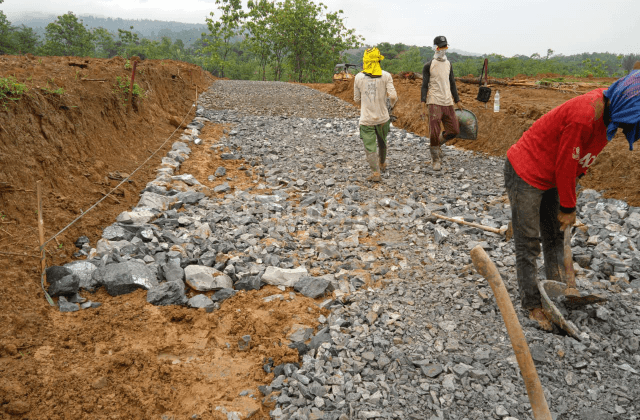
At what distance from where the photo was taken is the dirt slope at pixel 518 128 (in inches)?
209

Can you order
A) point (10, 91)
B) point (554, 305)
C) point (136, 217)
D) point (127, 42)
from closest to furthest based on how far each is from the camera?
point (554, 305)
point (10, 91)
point (136, 217)
point (127, 42)

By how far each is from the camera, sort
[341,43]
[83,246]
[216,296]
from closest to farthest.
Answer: [216,296]
[83,246]
[341,43]

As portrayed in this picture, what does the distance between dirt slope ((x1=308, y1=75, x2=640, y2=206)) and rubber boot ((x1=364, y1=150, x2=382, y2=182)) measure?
4.22 ft

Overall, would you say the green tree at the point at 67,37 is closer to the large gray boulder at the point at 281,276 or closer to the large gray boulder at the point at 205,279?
the large gray boulder at the point at 205,279

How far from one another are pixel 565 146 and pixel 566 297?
1.15m

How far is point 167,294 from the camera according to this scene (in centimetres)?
346

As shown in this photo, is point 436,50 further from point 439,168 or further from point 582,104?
point 582,104

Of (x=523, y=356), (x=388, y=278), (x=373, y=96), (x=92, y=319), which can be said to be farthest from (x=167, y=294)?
(x=373, y=96)

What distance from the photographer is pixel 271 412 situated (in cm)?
247

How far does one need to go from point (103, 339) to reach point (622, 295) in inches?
163

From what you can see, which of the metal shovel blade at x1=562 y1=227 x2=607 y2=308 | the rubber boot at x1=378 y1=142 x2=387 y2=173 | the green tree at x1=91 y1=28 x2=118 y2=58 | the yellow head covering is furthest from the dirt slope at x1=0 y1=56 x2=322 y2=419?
the green tree at x1=91 y1=28 x2=118 y2=58

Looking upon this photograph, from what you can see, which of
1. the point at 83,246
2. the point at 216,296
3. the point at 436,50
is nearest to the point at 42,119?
the point at 83,246

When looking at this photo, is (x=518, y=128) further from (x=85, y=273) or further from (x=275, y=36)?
(x=275, y=36)

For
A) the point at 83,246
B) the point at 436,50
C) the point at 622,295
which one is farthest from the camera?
the point at 436,50
